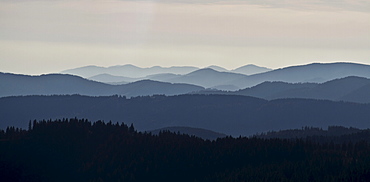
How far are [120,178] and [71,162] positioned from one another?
1416cm

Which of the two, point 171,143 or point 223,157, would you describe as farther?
point 171,143

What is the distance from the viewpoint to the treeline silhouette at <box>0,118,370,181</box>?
114 m

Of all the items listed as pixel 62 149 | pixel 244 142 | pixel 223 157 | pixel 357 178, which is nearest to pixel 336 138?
pixel 244 142

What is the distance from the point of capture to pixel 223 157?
128875 mm

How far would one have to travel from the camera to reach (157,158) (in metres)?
130

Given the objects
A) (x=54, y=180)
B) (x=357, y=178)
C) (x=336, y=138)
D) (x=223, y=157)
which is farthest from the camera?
(x=336, y=138)

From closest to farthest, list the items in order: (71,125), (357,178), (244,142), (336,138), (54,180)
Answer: (357,178), (54,180), (244,142), (71,125), (336,138)

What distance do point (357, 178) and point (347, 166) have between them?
43.7ft

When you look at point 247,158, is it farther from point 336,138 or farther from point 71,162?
point 336,138

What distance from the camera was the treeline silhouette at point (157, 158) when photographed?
113875 millimetres

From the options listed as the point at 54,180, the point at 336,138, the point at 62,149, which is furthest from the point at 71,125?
the point at 336,138

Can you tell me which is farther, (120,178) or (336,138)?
(336,138)

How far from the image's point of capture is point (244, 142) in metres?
139

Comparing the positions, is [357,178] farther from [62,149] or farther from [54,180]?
[62,149]
